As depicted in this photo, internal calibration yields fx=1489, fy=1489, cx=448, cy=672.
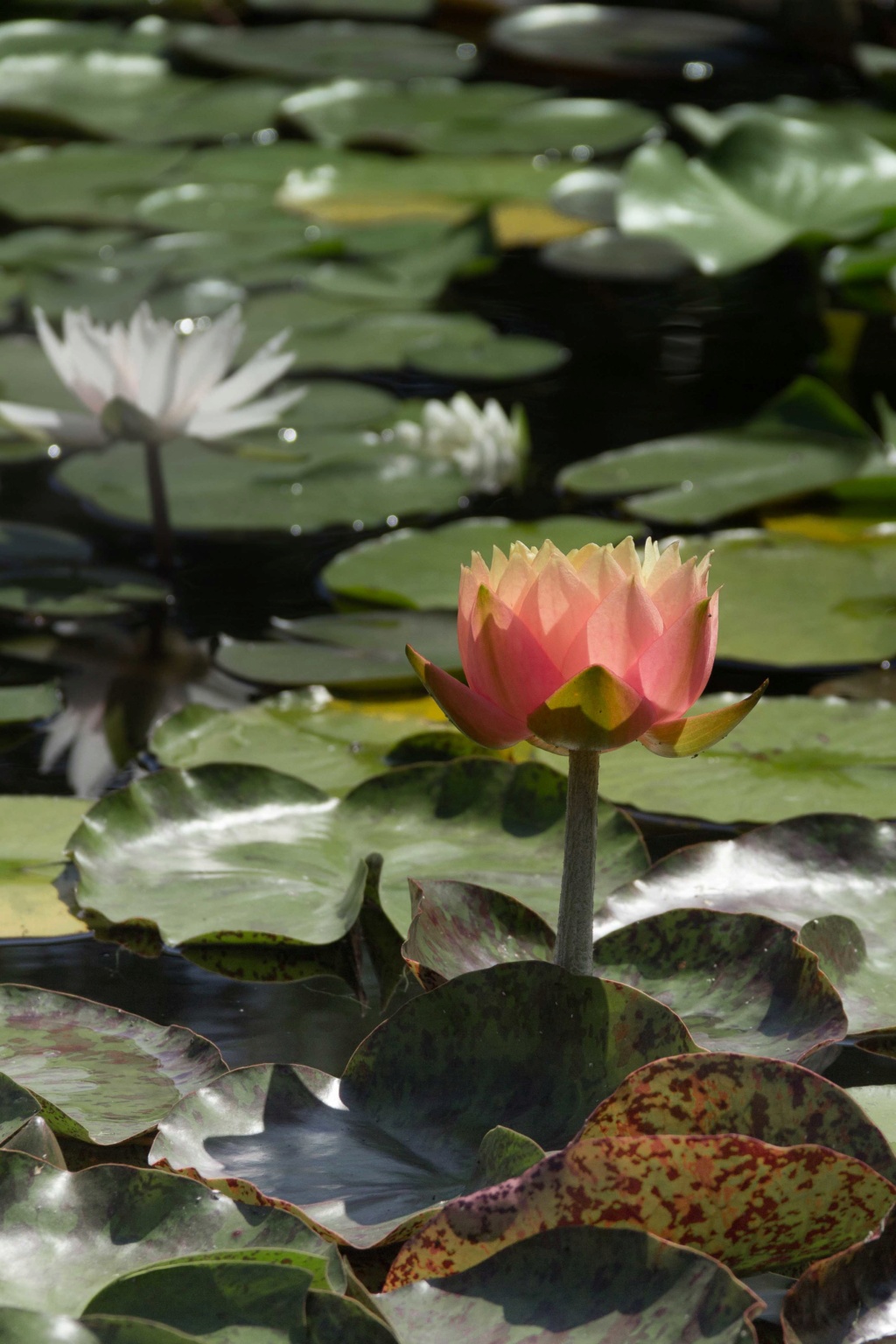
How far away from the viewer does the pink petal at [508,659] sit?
872mm

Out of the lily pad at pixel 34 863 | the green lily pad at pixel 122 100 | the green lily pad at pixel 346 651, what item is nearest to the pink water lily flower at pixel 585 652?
the lily pad at pixel 34 863

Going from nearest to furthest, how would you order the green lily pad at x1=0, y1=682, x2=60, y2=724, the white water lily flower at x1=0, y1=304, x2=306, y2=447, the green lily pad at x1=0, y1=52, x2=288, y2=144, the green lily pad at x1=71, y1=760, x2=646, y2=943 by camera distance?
the green lily pad at x1=71, y1=760, x2=646, y2=943, the green lily pad at x1=0, y1=682, x2=60, y2=724, the white water lily flower at x1=0, y1=304, x2=306, y2=447, the green lily pad at x1=0, y1=52, x2=288, y2=144

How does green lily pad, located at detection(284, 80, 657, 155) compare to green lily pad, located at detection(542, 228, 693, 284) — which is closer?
green lily pad, located at detection(542, 228, 693, 284)

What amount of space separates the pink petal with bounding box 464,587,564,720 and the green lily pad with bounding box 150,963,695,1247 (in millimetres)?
179

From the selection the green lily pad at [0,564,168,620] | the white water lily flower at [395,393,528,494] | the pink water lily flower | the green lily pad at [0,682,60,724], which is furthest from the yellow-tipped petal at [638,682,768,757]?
the white water lily flower at [395,393,528,494]

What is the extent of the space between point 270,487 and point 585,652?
58.7 inches

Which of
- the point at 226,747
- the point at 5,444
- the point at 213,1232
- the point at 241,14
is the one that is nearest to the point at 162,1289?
the point at 213,1232

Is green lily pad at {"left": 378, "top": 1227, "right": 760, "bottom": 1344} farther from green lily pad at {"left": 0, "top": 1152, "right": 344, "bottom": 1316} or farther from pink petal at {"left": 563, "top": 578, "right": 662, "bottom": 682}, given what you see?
pink petal at {"left": 563, "top": 578, "right": 662, "bottom": 682}

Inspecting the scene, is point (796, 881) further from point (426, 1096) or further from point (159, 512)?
point (159, 512)

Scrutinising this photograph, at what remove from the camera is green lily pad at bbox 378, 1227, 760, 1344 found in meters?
0.72

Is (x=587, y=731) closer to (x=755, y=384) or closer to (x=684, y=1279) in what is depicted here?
(x=684, y=1279)

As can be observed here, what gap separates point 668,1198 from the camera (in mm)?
796

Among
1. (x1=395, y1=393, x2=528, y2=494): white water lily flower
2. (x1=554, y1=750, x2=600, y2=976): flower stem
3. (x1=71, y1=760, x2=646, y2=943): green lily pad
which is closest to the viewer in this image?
(x1=554, y1=750, x2=600, y2=976): flower stem

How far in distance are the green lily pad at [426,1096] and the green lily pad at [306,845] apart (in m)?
0.25
